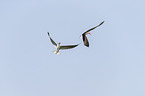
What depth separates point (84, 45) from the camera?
24.1m

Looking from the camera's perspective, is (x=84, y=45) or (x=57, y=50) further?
(x=57, y=50)

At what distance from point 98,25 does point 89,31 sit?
55.2 inches

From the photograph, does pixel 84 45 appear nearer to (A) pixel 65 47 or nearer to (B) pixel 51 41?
(A) pixel 65 47

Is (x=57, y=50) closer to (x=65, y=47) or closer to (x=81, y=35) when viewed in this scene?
(x=65, y=47)

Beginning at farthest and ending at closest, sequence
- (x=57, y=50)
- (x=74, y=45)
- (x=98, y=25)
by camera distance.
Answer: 1. (x=57, y=50)
2. (x=74, y=45)
3. (x=98, y=25)

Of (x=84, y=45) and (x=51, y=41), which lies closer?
(x=84, y=45)

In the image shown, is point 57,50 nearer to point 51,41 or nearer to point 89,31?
point 51,41

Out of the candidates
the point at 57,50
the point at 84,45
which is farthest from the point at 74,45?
the point at 57,50

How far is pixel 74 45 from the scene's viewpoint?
23844 mm

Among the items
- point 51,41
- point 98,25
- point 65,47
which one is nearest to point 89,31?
point 98,25

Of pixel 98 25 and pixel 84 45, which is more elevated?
pixel 98 25

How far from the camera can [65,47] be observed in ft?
81.3

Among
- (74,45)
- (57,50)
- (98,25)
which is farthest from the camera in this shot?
(57,50)

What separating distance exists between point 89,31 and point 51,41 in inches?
222
